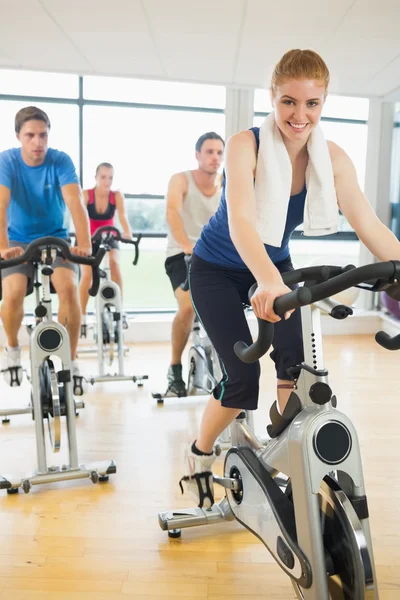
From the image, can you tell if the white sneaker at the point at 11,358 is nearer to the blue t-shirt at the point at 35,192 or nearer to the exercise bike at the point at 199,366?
the blue t-shirt at the point at 35,192

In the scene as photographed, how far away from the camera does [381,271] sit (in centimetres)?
110

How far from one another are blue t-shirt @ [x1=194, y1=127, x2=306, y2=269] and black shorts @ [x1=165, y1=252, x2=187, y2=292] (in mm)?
1536

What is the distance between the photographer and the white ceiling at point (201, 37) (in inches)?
145

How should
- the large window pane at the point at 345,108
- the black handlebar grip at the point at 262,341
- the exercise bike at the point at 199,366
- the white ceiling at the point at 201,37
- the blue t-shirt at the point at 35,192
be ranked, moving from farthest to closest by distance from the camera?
the large window pane at the point at 345,108 → the white ceiling at the point at 201,37 → the exercise bike at the point at 199,366 → the blue t-shirt at the point at 35,192 → the black handlebar grip at the point at 262,341

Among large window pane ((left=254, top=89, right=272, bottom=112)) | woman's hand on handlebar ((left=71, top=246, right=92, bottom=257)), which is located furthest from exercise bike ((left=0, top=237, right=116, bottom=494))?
large window pane ((left=254, top=89, right=272, bottom=112))

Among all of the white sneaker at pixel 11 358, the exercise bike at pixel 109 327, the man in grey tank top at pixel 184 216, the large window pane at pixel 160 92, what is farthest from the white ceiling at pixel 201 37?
the white sneaker at pixel 11 358

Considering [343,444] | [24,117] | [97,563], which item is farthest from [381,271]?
[24,117]

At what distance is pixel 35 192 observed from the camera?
10.0 feet

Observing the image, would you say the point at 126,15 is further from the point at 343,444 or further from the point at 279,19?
the point at 343,444

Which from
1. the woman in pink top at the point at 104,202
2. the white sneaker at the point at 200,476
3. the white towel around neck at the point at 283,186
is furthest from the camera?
the woman in pink top at the point at 104,202

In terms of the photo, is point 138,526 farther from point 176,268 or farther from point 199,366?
Result: point 176,268

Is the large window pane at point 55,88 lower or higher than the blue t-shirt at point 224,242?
higher

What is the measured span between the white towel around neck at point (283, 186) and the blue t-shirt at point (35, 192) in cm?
169

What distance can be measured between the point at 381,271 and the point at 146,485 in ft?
5.40
